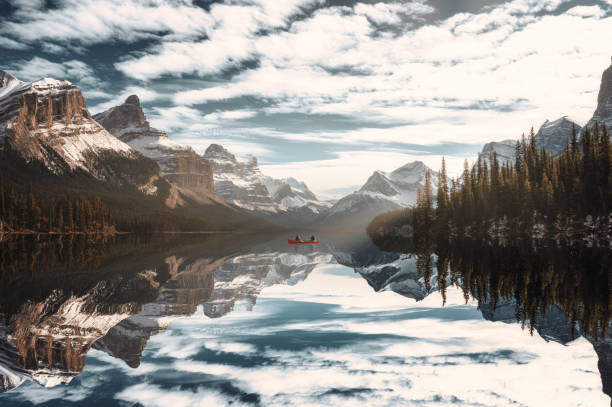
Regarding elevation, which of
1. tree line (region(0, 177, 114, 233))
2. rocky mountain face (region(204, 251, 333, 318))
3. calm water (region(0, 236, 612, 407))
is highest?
tree line (region(0, 177, 114, 233))

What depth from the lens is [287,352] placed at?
57.1ft

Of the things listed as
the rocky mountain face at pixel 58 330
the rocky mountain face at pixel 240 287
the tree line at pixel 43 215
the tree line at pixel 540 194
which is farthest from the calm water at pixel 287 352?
the tree line at pixel 43 215

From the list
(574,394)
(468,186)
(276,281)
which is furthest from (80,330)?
(468,186)

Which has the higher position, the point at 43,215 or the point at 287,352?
the point at 43,215

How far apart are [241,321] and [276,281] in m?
21.9

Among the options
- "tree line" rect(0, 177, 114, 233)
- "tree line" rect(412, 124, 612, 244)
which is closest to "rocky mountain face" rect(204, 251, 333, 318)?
"tree line" rect(412, 124, 612, 244)

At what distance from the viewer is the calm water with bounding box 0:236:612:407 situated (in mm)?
12891

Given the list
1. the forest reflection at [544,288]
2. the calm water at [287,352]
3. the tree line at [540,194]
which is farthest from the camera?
the tree line at [540,194]

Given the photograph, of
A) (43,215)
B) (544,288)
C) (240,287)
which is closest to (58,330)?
(240,287)

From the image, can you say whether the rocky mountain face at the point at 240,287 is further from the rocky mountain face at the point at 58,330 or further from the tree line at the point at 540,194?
the tree line at the point at 540,194

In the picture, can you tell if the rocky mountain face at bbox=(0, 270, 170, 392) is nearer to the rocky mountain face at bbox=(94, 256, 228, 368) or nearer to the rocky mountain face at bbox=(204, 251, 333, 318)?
the rocky mountain face at bbox=(94, 256, 228, 368)

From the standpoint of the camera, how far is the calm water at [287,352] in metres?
12.9

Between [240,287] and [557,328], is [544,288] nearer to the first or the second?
[557,328]

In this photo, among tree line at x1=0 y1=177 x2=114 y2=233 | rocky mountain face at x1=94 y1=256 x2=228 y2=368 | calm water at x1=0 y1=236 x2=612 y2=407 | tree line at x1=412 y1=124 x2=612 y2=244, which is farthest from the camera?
tree line at x1=0 y1=177 x2=114 y2=233
